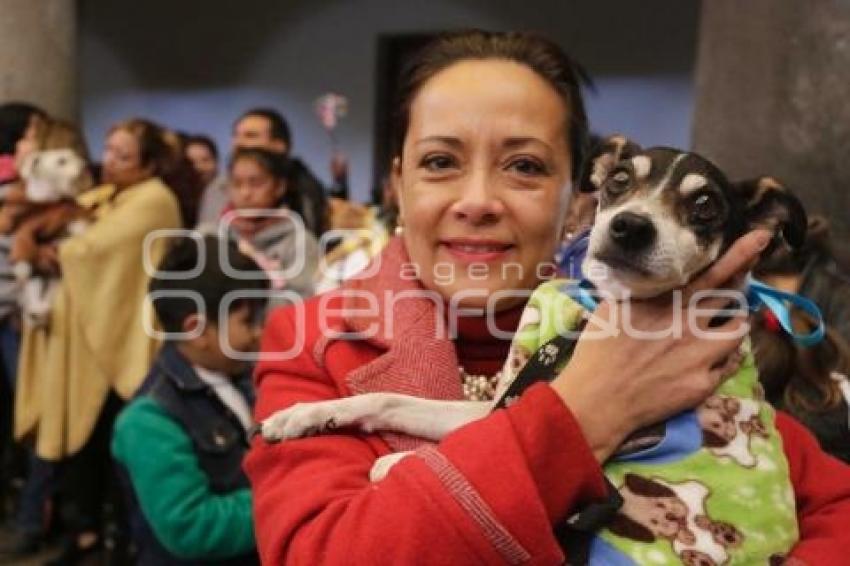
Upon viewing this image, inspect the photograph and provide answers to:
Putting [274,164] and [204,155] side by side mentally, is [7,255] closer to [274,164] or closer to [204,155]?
[274,164]

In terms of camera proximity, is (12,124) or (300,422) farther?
(12,124)

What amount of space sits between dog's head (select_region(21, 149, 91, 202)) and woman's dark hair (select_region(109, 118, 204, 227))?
259 millimetres

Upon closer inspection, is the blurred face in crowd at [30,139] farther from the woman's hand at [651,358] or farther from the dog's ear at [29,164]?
the woman's hand at [651,358]

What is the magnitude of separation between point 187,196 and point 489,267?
2.69 meters

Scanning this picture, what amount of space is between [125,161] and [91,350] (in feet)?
2.39

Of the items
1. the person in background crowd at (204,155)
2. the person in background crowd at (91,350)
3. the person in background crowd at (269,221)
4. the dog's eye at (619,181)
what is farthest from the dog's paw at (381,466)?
the person in background crowd at (204,155)

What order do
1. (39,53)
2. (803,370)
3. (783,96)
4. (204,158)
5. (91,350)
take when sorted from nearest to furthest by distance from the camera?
1. (803,370)
2. (783,96)
3. (91,350)
4. (39,53)
5. (204,158)

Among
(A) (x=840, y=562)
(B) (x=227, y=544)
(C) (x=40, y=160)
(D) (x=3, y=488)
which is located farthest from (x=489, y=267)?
(D) (x=3, y=488)

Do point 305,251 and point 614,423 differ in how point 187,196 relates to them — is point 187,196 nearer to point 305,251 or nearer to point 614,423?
point 305,251

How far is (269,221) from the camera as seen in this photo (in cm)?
323

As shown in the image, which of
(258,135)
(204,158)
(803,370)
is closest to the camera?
(803,370)

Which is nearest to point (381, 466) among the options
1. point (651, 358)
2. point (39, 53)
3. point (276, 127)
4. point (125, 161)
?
point (651, 358)

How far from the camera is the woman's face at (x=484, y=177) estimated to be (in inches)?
47.2

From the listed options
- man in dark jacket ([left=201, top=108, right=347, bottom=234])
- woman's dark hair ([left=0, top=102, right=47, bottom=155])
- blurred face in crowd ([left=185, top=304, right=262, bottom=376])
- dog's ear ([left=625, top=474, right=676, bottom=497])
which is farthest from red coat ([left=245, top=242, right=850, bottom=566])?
woman's dark hair ([left=0, top=102, right=47, bottom=155])
